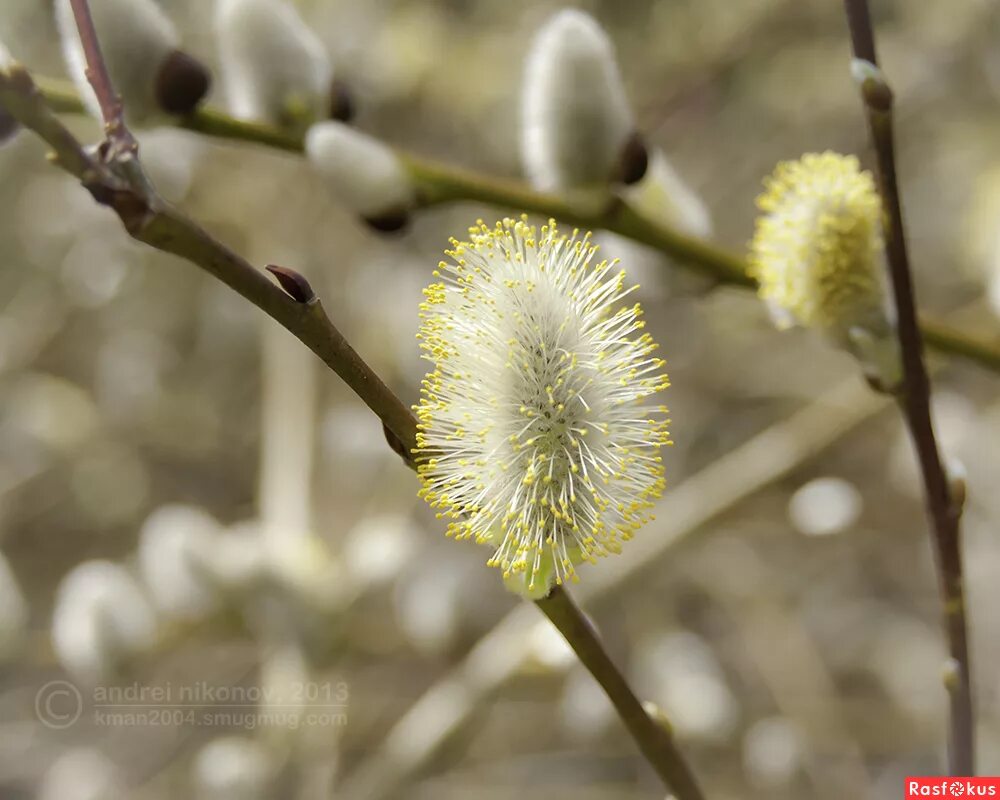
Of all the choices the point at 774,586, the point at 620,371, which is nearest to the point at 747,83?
the point at 774,586

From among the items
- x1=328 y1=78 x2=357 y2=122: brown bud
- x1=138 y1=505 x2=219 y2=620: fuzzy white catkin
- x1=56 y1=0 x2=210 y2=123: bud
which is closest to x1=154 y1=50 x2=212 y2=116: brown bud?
x1=56 y1=0 x2=210 y2=123: bud

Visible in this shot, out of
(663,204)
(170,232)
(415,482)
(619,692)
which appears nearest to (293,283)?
(170,232)

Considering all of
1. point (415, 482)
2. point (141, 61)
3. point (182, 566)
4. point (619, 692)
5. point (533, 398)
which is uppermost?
point (415, 482)

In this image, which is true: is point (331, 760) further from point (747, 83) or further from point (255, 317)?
point (747, 83)

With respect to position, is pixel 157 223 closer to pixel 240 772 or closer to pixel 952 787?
pixel 952 787

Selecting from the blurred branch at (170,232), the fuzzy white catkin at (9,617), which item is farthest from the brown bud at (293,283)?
the fuzzy white catkin at (9,617)
